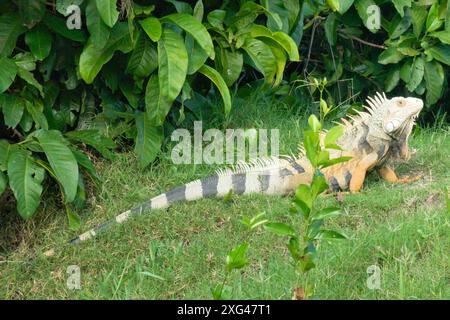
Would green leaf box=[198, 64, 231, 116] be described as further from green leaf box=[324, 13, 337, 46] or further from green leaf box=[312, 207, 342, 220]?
green leaf box=[312, 207, 342, 220]

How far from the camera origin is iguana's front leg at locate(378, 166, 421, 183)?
260 inches

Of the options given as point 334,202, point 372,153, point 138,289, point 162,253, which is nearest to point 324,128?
point 372,153

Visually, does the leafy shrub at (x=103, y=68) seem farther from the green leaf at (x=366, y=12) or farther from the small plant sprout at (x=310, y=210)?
the small plant sprout at (x=310, y=210)

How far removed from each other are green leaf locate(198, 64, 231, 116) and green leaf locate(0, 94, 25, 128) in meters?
1.27

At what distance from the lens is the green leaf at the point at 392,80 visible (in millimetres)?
7875

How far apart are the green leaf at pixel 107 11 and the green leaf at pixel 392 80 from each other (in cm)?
296

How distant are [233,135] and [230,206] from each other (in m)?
0.88

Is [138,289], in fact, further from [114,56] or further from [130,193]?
[114,56]

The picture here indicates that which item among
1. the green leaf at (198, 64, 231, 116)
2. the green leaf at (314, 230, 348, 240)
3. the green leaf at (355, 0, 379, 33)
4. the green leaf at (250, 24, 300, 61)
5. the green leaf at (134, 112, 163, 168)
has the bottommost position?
the green leaf at (314, 230, 348, 240)

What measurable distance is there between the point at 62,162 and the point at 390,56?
3158 mm

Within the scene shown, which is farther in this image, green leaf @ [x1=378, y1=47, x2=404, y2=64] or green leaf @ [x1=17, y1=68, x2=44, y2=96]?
green leaf @ [x1=378, y1=47, x2=404, y2=64]

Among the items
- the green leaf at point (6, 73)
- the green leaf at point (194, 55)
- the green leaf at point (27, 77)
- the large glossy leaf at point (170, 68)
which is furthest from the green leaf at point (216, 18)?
the green leaf at point (6, 73)

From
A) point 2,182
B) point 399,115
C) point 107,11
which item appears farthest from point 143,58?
point 399,115

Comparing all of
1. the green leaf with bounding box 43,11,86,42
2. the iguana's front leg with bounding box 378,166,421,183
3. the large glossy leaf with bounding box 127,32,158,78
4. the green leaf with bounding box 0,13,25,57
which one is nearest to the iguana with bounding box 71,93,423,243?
the iguana's front leg with bounding box 378,166,421,183
